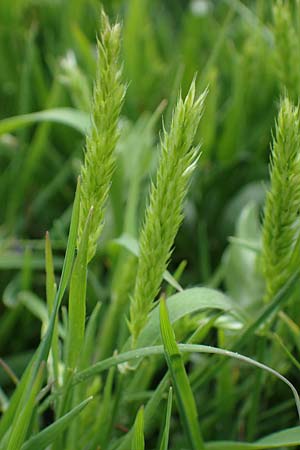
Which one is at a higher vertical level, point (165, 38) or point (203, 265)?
point (165, 38)

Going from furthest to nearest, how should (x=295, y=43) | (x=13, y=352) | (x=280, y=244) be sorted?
1. (x=13, y=352)
2. (x=295, y=43)
3. (x=280, y=244)

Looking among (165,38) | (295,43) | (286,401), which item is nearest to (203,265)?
(286,401)

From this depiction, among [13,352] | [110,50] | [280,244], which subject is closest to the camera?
[110,50]

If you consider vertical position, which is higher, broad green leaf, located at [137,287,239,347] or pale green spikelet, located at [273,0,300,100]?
pale green spikelet, located at [273,0,300,100]

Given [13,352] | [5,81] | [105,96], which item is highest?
[5,81]

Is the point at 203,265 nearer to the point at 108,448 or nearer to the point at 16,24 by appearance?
the point at 108,448

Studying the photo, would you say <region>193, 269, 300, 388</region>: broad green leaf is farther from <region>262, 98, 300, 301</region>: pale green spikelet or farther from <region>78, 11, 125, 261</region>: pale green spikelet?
<region>78, 11, 125, 261</region>: pale green spikelet

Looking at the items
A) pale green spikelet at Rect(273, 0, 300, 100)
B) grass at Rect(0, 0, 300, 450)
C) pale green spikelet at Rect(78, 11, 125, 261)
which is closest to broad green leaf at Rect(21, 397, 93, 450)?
grass at Rect(0, 0, 300, 450)

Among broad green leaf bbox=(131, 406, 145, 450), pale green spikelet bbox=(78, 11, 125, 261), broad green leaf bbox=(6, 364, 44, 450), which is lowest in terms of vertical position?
broad green leaf bbox=(131, 406, 145, 450)
